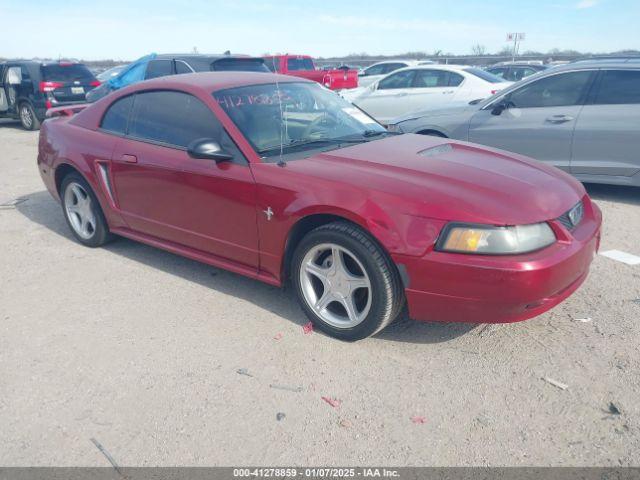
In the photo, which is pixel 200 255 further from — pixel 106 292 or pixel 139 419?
pixel 139 419

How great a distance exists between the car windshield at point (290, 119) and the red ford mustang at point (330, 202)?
13 millimetres

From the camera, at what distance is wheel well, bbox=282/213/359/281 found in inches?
127

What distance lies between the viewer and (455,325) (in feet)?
11.3

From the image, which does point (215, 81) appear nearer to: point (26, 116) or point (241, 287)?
point (241, 287)

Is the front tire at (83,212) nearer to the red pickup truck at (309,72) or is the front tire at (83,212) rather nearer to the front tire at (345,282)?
the front tire at (345,282)

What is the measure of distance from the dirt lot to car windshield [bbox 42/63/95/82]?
10483mm

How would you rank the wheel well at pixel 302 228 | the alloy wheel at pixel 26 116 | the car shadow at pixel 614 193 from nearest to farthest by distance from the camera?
the wheel well at pixel 302 228 → the car shadow at pixel 614 193 → the alloy wheel at pixel 26 116

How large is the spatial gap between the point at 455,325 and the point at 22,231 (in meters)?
4.53

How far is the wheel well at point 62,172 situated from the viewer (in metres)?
4.88

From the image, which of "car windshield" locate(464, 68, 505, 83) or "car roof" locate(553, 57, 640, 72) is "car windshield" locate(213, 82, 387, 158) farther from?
"car windshield" locate(464, 68, 505, 83)

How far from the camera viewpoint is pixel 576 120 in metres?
6.03

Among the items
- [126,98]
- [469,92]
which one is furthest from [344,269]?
[469,92]

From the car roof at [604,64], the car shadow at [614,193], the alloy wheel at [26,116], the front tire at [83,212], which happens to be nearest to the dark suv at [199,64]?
Result: the alloy wheel at [26,116]

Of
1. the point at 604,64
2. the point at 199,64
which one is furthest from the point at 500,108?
the point at 199,64
